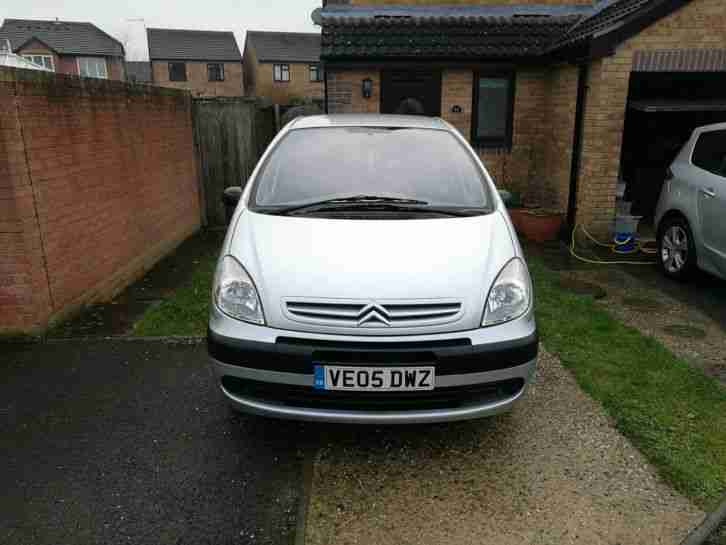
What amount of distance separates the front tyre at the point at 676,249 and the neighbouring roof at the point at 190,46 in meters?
48.4

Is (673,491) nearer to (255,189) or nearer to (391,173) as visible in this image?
(391,173)

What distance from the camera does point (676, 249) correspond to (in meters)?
6.20

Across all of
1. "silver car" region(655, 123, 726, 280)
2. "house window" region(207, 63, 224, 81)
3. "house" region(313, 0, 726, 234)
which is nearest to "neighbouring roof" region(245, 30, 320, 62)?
"house window" region(207, 63, 224, 81)

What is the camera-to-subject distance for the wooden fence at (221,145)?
9094mm

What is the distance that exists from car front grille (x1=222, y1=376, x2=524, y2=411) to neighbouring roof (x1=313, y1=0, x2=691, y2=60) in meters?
7.09

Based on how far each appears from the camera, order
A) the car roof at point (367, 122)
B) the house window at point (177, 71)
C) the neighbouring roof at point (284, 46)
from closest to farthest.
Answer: the car roof at point (367, 122) → the house window at point (177, 71) → the neighbouring roof at point (284, 46)

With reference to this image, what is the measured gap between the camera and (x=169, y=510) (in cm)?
260

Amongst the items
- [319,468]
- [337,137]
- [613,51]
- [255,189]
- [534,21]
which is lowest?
[319,468]

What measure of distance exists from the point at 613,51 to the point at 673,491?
6260mm

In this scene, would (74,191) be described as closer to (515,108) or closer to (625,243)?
(625,243)

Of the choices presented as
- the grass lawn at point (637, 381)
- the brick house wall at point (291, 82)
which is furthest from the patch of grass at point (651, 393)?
the brick house wall at point (291, 82)

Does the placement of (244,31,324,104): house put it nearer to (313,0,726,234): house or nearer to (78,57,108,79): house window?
(78,57,108,79): house window

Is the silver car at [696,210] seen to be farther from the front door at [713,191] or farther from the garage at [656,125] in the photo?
the garage at [656,125]

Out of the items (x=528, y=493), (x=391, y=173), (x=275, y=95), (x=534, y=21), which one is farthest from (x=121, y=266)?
(x=275, y=95)
